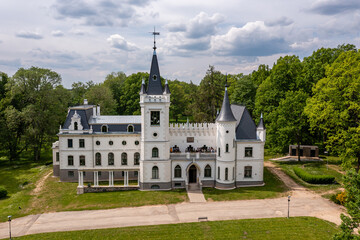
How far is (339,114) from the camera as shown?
3491 cm

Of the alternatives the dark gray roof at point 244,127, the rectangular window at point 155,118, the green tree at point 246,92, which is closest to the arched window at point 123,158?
the rectangular window at point 155,118

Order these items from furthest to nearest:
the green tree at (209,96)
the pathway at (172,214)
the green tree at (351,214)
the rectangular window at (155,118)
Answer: the green tree at (209,96), the rectangular window at (155,118), the pathway at (172,214), the green tree at (351,214)

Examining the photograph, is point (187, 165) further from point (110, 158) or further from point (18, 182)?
point (18, 182)

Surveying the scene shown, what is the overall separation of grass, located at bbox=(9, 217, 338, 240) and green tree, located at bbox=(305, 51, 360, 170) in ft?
42.4

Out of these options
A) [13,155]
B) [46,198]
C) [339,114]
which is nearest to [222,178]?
[339,114]

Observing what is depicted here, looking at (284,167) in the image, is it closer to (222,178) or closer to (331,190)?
(331,190)

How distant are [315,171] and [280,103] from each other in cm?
1270

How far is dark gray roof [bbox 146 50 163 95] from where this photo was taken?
35594mm

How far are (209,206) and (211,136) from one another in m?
11.6

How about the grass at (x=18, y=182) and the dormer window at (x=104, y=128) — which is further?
the dormer window at (x=104, y=128)

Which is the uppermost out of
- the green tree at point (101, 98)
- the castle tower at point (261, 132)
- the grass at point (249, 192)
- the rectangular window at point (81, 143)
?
the green tree at point (101, 98)

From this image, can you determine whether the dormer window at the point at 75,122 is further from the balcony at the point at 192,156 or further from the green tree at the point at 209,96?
the green tree at the point at 209,96

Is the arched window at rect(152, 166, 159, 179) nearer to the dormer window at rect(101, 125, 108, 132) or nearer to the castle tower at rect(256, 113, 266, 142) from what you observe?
the dormer window at rect(101, 125, 108, 132)

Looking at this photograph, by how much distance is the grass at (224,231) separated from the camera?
77.2 feet
